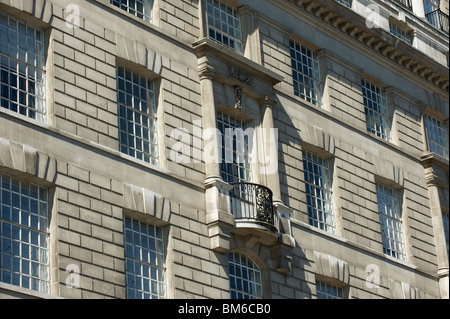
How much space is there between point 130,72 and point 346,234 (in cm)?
976

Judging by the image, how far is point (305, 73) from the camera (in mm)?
41781

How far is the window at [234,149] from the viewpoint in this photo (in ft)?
119

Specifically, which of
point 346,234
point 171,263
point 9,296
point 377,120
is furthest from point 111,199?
point 377,120

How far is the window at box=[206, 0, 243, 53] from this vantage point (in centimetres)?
3838

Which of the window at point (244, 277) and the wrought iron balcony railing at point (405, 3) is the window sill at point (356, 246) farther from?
the wrought iron balcony railing at point (405, 3)

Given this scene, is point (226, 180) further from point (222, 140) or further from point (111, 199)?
point (111, 199)

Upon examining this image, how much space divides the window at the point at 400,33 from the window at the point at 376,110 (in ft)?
11.2

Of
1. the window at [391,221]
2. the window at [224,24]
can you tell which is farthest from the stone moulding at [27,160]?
the window at [391,221]

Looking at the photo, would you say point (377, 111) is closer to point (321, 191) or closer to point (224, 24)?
point (321, 191)

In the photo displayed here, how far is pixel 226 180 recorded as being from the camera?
3612 cm

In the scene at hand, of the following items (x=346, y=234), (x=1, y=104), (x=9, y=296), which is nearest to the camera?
(x=9, y=296)

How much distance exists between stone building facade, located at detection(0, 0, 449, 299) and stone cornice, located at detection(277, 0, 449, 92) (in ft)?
0.22

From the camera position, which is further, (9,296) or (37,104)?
(37,104)

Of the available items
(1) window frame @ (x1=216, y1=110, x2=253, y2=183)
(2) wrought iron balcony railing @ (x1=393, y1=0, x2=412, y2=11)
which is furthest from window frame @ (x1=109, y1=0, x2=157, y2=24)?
(2) wrought iron balcony railing @ (x1=393, y1=0, x2=412, y2=11)
